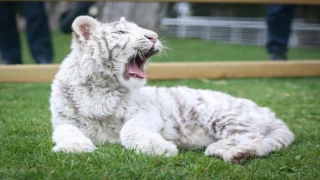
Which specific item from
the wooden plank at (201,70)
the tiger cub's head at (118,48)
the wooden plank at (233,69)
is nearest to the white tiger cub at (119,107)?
the tiger cub's head at (118,48)

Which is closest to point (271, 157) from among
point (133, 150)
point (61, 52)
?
point (133, 150)

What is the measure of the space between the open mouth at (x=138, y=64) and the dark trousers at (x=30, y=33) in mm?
3739

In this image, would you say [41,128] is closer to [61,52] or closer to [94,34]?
[94,34]

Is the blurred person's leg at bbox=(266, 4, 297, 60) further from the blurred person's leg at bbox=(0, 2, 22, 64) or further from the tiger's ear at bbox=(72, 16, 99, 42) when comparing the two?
the tiger's ear at bbox=(72, 16, 99, 42)

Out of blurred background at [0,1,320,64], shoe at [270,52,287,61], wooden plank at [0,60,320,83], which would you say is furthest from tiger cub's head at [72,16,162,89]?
blurred background at [0,1,320,64]

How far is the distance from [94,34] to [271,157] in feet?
4.68

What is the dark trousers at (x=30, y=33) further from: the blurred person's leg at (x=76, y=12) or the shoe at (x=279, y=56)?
the blurred person's leg at (x=76, y=12)

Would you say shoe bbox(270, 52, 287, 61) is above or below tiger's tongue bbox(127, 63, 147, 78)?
below

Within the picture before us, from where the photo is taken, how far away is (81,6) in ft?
37.4

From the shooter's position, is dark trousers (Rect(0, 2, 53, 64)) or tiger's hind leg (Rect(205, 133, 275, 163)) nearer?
tiger's hind leg (Rect(205, 133, 275, 163))

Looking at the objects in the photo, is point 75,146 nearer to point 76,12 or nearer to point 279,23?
point 279,23

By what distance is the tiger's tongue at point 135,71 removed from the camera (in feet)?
10.6

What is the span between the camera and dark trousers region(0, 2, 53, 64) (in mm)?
6684

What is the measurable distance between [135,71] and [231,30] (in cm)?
1317
